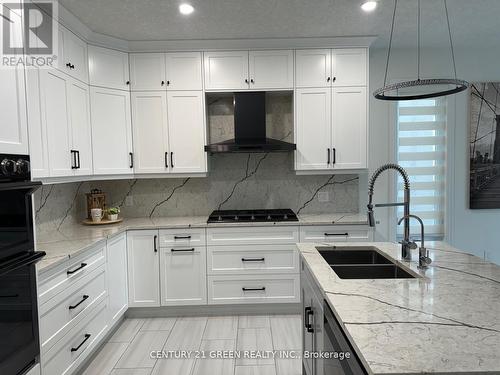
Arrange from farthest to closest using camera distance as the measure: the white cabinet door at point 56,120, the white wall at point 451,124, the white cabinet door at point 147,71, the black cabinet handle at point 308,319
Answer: the white wall at point 451,124 < the white cabinet door at point 147,71 < the white cabinet door at point 56,120 < the black cabinet handle at point 308,319

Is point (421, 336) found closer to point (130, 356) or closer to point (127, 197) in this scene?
point (130, 356)

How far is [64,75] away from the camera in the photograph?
2.42 m

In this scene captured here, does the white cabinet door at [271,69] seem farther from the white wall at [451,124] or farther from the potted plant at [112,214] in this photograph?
the potted plant at [112,214]

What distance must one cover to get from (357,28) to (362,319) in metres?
2.72

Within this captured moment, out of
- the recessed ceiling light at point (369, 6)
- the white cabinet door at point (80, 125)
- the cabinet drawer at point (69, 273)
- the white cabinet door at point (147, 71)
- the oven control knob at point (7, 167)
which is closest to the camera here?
the oven control knob at point (7, 167)

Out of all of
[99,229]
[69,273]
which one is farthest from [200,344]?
[99,229]

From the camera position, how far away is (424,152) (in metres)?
3.44

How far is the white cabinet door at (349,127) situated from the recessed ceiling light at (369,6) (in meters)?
0.76

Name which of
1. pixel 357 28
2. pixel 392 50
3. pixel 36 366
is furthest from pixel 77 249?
pixel 392 50

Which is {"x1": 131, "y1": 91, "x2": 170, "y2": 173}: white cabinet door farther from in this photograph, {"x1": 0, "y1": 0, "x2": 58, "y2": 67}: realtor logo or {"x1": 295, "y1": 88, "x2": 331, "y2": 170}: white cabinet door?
{"x1": 295, "y1": 88, "x2": 331, "y2": 170}: white cabinet door

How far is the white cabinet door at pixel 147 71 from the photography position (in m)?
3.03

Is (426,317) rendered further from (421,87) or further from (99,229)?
(99,229)

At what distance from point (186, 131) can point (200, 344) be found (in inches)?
79.2

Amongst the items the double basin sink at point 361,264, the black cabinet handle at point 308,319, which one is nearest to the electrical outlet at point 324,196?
the double basin sink at point 361,264
